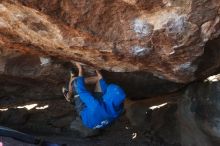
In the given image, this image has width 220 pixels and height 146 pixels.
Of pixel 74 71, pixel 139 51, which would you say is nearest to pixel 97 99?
pixel 74 71

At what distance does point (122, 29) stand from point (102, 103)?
1282mm

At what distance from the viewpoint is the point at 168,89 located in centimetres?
515

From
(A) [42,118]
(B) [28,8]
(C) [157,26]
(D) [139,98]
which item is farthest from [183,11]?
(A) [42,118]

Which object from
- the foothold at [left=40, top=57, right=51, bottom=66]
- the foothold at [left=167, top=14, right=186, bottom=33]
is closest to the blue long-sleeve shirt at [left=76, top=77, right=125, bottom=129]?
the foothold at [left=40, top=57, right=51, bottom=66]

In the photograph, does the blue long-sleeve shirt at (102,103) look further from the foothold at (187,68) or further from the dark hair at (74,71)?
the foothold at (187,68)

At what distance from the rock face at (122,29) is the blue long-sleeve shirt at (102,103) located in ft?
1.62

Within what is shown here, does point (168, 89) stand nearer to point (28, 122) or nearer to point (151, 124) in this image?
point (151, 124)

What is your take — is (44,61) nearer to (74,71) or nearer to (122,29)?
(74,71)

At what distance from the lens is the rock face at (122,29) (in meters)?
3.45

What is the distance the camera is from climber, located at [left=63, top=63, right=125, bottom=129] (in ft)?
15.0

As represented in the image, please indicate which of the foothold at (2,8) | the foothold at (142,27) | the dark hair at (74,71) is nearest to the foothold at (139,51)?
the foothold at (142,27)

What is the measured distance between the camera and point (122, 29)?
3.66 metres

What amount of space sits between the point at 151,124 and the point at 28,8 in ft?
9.92

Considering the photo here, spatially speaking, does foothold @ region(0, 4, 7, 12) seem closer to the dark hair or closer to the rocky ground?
the rocky ground
